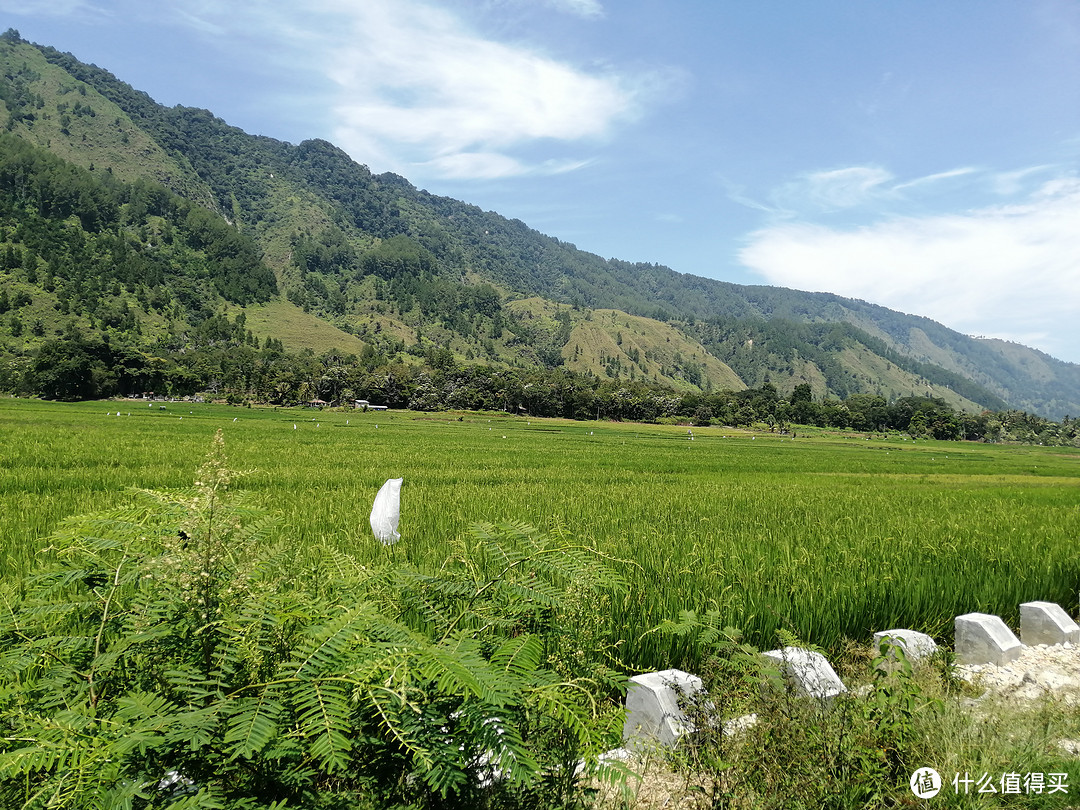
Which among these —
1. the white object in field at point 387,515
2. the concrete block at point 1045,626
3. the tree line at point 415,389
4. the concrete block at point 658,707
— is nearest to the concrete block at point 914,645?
the concrete block at point 1045,626

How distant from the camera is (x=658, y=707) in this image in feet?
11.1

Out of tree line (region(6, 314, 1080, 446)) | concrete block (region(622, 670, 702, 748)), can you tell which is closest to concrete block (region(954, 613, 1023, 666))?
concrete block (region(622, 670, 702, 748))

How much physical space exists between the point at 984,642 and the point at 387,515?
6258 mm

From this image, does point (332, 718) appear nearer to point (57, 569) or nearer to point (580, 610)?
point (57, 569)

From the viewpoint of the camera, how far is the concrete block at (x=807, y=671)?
3.73 m

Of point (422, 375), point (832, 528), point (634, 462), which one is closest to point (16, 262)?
point (422, 375)

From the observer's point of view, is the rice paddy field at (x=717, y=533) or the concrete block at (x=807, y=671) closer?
the concrete block at (x=807, y=671)

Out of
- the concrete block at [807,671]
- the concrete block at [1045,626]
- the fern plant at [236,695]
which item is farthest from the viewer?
the concrete block at [1045,626]

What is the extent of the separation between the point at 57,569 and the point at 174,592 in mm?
635

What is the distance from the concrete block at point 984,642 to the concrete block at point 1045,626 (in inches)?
35.4
